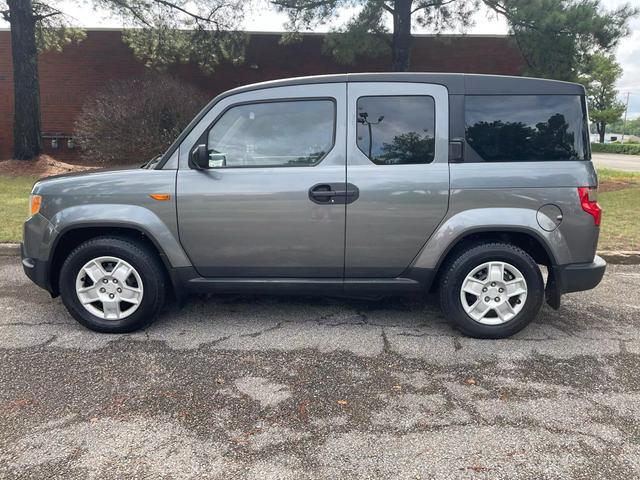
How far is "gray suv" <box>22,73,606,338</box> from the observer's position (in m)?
3.45

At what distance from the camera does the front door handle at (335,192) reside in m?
3.46

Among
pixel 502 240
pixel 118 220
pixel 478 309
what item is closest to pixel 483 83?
pixel 502 240

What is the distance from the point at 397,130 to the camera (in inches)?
139

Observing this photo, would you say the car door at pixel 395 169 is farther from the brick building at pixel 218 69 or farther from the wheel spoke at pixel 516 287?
the brick building at pixel 218 69

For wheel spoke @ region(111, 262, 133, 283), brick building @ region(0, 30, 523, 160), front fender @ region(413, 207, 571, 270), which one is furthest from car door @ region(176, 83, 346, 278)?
brick building @ region(0, 30, 523, 160)

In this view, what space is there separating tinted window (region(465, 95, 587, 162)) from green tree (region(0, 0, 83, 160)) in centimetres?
Answer: 1351

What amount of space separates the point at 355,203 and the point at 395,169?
388 millimetres

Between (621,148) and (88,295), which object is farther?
(621,148)

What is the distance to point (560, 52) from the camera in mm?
10820

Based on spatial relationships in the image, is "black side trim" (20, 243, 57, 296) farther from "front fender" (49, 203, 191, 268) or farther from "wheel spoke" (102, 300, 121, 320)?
"wheel spoke" (102, 300, 121, 320)

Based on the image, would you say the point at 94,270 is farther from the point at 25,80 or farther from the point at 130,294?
the point at 25,80

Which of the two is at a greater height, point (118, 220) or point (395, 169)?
point (395, 169)

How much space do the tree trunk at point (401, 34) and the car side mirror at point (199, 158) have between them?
10.1 m

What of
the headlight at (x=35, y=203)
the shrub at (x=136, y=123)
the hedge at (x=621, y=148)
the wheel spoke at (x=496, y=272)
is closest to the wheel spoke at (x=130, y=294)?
the headlight at (x=35, y=203)
